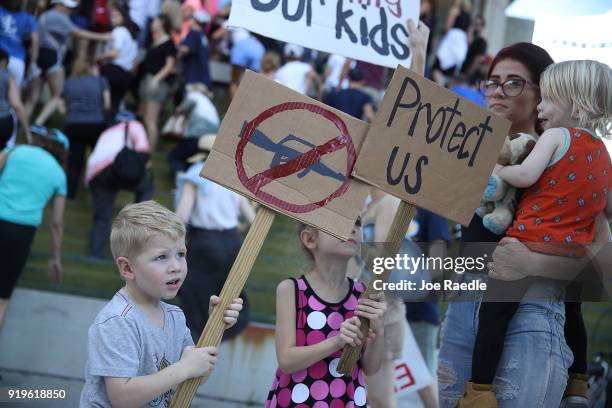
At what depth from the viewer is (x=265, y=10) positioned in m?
3.57

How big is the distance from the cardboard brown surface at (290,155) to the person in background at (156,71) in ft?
28.0

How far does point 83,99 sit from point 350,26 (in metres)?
6.55

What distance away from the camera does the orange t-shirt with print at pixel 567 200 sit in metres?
3.01

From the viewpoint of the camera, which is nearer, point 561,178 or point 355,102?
point 561,178

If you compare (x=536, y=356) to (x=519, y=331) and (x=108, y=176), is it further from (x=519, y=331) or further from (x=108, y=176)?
(x=108, y=176)

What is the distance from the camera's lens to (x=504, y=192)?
3174mm

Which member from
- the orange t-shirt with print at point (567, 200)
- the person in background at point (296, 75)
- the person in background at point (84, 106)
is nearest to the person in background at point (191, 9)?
the person in background at point (296, 75)

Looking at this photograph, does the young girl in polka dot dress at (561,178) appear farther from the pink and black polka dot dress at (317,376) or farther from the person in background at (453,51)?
the person in background at (453,51)

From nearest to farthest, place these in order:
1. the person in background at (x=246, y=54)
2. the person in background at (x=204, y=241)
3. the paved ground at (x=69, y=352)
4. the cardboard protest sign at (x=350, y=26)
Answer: the cardboard protest sign at (x=350, y=26) < the person in background at (x=204, y=241) < the paved ground at (x=69, y=352) < the person in background at (x=246, y=54)

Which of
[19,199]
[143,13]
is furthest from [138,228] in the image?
[143,13]

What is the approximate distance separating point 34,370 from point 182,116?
4.92 m

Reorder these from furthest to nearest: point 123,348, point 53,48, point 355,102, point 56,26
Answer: point 56,26 → point 53,48 → point 355,102 → point 123,348

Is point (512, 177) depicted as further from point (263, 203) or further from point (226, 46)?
point (226, 46)

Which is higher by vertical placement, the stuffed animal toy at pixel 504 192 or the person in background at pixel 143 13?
the stuffed animal toy at pixel 504 192
